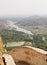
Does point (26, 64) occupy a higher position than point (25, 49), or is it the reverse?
point (25, 49)

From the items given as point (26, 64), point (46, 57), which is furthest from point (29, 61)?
point (46, 57)

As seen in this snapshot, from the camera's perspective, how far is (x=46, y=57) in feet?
16.8

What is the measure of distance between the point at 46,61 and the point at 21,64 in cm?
56

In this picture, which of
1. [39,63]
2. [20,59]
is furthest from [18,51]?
[39,63]

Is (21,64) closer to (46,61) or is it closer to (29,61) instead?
(29,61)

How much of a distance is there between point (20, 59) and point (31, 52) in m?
0.36

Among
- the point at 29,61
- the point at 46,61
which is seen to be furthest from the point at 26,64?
the point at 46,61

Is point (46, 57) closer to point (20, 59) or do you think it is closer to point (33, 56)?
point (33, 56)

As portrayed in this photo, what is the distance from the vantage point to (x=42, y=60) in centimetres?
521

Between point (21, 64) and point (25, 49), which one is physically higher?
point (25, 49)

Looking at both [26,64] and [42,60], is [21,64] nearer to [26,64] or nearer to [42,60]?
[26,64]

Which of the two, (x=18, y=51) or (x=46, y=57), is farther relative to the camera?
(x=18, y=51)

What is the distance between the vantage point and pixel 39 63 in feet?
17.3

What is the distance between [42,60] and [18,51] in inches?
23.1
